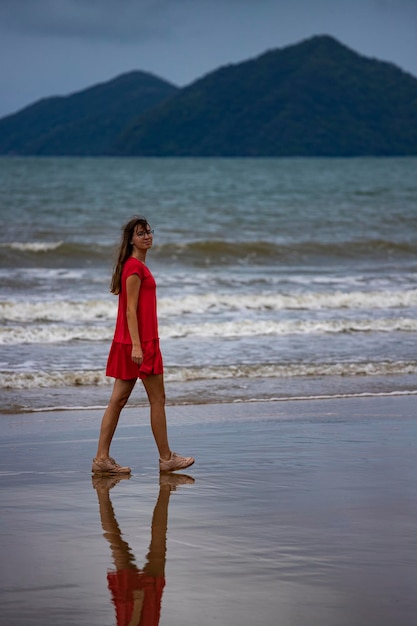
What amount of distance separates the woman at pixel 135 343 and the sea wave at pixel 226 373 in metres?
3.34

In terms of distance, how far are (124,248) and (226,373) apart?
4174 millimetres

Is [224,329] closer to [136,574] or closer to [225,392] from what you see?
[225,392]

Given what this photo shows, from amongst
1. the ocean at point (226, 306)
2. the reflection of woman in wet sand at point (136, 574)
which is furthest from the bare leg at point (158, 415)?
the ocean at point (226, 306)

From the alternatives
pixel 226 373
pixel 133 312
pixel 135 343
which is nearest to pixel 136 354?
pixel 135 343

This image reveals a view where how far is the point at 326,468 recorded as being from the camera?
605cm

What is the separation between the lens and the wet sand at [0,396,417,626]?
13.0 ft

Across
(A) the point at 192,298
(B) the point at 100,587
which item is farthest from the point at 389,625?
(A) the point at 192,298

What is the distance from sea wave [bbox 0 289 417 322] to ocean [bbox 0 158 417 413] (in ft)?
0.10

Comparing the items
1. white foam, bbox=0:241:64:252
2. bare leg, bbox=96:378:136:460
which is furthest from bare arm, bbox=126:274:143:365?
white foam, bbox=0:241:64:252

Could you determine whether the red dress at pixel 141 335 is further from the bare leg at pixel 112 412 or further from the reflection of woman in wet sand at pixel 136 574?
the reflection of woman in wet sand at pixel 136 574

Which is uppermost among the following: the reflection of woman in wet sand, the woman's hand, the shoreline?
the woman's hand

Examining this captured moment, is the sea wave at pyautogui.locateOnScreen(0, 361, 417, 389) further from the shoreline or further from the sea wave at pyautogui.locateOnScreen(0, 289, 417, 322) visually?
the sea wave at pyautogui.locateOnScreen(0, 289, 417, 322)

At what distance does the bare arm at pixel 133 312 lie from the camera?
594 cm

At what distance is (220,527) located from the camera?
16.1 ft
